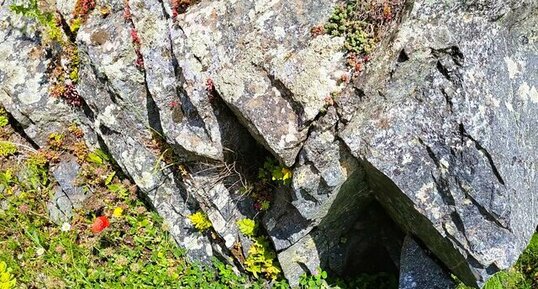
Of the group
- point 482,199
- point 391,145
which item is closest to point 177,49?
point 391,145

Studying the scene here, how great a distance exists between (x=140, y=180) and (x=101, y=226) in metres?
0.69

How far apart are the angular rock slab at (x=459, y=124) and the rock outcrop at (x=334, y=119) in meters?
0.01

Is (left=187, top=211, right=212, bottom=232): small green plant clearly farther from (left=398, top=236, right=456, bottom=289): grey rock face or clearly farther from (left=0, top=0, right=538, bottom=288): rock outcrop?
(left=398, top=236, right=456, bottom=289): grey rock face

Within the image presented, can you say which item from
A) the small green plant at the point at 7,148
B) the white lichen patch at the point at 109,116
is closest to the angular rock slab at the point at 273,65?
the white lichen patch at the point at 109,116

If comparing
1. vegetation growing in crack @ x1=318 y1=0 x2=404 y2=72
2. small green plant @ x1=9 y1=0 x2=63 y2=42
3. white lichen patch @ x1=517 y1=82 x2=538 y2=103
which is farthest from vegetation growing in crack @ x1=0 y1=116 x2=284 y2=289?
white lichen patch @ x1=517 y1=82 x2=538 y2=103

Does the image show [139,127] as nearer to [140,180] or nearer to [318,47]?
[140,180]

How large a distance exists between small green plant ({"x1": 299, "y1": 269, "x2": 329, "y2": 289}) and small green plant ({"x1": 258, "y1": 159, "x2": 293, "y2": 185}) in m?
1.22

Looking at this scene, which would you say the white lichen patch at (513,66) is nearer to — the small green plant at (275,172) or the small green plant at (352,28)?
the small green plant at (352,28)

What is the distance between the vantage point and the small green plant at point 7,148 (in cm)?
661

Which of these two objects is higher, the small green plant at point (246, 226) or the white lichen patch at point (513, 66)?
the white lichen patch at point (513, 66)

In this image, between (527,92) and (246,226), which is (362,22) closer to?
(527,92)

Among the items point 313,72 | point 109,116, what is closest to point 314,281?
point 313,72

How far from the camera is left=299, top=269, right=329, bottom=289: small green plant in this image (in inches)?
221

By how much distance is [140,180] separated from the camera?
19.9 feet
